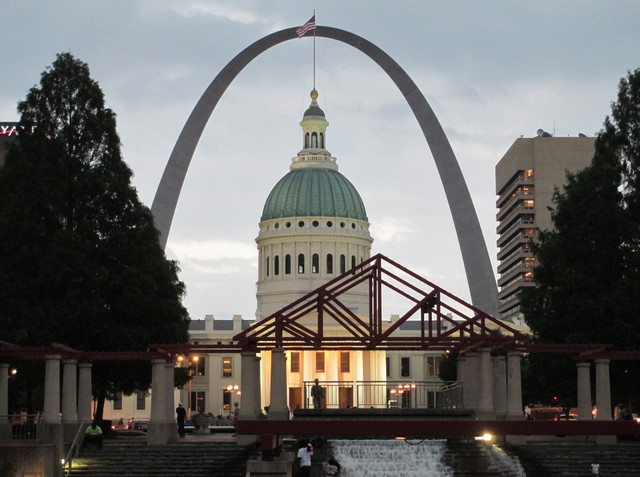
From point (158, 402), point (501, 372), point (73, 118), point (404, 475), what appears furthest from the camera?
point (73, 118)

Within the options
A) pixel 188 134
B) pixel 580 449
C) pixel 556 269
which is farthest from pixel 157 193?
pixel 580 449

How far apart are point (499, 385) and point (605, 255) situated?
959 cm

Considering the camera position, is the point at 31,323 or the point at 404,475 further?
the point at 31,323

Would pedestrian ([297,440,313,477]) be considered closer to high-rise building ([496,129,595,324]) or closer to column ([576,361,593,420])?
column ([576,361,593,420])

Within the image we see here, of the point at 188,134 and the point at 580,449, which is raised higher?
the point at 188,134

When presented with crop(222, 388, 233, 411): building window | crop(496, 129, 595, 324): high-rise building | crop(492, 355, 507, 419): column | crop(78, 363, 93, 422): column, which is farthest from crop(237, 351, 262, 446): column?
crop(222, 388, 233, 411): building window

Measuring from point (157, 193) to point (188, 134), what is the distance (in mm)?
6490

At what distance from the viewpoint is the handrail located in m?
52.3

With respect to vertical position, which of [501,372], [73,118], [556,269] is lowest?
[501,372]

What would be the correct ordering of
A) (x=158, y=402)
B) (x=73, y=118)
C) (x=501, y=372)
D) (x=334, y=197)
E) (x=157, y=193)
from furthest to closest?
(x=334, y=197)
(x=157, y=193)
(x=73, y=118)
(x=501, y=372)
(x=158, y=402)

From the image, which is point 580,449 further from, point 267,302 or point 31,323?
point 267,302

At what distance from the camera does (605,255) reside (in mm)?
67938

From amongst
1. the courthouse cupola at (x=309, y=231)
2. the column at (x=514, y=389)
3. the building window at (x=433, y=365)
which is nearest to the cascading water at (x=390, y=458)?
the column at (x=514, y=389)

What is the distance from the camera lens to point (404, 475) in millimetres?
51938
